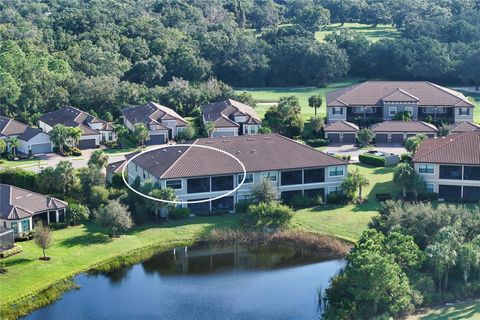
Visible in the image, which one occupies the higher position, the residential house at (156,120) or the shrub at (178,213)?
the residential house at (156,120)

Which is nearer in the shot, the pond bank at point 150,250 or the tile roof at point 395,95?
the pond bank at point 150,250

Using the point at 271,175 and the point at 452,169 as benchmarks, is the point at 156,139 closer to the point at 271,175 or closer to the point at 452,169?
the point at 271,175

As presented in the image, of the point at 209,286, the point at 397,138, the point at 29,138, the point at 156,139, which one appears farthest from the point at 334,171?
the point at 29,138

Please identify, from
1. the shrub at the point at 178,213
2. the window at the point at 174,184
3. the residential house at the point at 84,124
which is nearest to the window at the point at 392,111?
the residential house at the point at 84,124

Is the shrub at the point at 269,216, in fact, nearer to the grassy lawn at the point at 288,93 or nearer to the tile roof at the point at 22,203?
the tile roof at the point at 22,203

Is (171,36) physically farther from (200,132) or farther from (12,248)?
(12,248)

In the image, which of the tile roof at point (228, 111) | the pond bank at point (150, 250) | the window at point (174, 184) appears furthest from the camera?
the tile roof at point (228, 111)

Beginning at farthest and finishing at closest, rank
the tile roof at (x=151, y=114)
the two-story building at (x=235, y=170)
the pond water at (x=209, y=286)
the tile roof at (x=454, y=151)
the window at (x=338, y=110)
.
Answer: the window at (x=338, y=110) → the tile roof at (x=151, y=114) → the tile roof at (x=454, y=151) → the two-story building at (x=235, y=170) → the pond water at (x=209, y=286)
